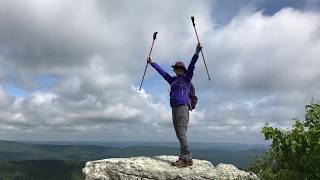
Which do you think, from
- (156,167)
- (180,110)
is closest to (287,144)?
(180,110)

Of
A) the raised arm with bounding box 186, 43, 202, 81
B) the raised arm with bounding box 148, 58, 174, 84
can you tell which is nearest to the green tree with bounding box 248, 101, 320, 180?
the raised arm with bounding box 186, 43, 202, 81

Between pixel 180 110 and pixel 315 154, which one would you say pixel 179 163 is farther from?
pixel 315 154

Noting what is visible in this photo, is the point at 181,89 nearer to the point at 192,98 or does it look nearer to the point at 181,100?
the point at 181,100

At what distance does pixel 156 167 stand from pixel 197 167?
1.93 m

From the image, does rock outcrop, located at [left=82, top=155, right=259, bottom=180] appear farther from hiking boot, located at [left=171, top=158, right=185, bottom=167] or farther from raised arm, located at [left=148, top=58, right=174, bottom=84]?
raised arm, located at [left=148, top=58, right=174, bottom=84]

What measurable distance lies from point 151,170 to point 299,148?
1092 centimetres

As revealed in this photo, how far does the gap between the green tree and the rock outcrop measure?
8780mm

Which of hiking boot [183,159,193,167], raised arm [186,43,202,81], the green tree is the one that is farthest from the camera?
hiking boot [183,159,193,167]

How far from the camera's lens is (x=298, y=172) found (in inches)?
434

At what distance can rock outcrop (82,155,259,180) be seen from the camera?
20188 millimetres

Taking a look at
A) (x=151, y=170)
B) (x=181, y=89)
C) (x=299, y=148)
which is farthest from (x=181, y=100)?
(x=299, y=148)

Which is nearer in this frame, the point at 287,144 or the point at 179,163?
the point at 287,144

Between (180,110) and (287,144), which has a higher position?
(180,110)

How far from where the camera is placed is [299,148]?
34.9 feet
